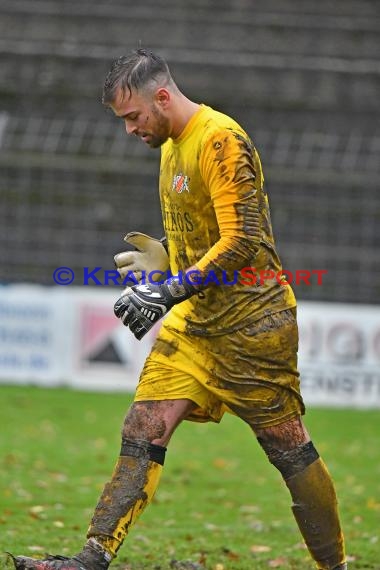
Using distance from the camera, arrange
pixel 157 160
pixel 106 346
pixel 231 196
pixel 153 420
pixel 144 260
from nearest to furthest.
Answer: pixel 231 196 → pixel 153 420 → pixel 144 260 → pixel 106 346 → pixel 157 160

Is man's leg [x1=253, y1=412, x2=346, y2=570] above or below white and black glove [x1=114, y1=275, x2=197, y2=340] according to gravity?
below

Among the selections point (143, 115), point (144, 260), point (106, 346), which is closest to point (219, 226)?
point (143, 115)

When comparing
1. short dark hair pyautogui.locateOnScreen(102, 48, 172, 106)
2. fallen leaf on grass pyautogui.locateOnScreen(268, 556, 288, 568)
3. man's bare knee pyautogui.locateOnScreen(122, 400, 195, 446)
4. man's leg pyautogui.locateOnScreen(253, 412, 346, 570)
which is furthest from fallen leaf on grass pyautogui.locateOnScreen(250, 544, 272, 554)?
short dark hair pyautogui.locateOnScreen(102, 48, 172, 106)

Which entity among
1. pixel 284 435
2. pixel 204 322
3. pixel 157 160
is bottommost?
pixel 284 435

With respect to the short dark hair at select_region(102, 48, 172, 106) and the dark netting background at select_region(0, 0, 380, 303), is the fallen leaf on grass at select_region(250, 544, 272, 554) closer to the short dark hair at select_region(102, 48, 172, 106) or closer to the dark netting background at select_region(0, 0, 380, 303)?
the short dark hair at select_region(102, 48, 172, 106)

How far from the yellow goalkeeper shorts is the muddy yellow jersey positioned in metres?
0.06

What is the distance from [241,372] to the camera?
4.76m

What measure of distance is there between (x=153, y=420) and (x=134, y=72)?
4.61 ft

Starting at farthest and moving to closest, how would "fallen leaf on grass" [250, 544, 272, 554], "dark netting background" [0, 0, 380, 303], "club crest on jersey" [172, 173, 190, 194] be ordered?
1. "dark netting background" [0, 0, 380, 303]
2. "fallen leaf on grass" [250, 544, 272, 554]
3. "club crest on jersey" [172, 173, 190, 194]

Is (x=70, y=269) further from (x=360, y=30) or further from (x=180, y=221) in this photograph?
(x=180, y=221)

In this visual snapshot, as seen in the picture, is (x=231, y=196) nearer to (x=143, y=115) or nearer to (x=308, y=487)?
(x=143, y=115)

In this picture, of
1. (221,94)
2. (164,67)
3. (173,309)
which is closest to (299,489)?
(173,309)

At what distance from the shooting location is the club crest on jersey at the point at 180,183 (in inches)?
184

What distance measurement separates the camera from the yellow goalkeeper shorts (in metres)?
4.75
